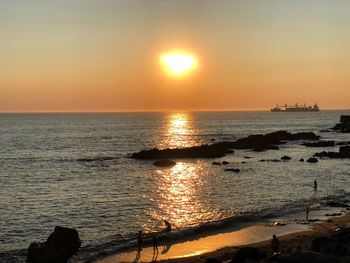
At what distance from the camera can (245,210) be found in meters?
43.2

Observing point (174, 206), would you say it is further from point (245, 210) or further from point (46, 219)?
point (46, 219)

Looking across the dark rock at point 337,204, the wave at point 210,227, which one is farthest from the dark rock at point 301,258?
the dark rock at point 337,204

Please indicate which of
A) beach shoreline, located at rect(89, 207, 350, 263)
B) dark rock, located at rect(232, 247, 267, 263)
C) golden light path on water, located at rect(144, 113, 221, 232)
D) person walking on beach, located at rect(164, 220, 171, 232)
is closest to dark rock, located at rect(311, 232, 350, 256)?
dark rock, located at rect(232, 247, 267, 263)

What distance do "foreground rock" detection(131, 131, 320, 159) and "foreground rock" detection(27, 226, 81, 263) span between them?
6312cm

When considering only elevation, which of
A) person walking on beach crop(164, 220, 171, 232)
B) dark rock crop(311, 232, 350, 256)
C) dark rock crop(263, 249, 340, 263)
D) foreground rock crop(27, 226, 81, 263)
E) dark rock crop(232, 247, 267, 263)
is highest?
dark rock crop(263, 249, 340, 263)

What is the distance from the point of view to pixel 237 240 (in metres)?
33.1

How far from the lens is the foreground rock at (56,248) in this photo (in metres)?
25.1

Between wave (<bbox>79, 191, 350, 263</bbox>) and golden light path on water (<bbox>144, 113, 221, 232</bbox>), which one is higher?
wave (<bbox>79, 191, 350, 263</bbox>)

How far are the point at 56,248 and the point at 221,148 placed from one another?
75298 mm

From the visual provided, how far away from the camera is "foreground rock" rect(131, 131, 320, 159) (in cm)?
9140

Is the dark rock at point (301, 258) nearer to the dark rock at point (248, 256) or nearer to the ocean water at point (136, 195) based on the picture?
the dark rock at point (248, 256)

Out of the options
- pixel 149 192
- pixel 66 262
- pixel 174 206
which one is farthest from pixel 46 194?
pixel 66 262

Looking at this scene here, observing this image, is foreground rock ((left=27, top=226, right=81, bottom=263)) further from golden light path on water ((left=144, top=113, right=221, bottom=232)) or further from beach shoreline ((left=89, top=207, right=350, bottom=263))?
golden light path on water ((left=144, top=113, right=221, bottom=232))

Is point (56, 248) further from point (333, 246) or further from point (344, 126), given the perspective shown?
point (344, 126)
